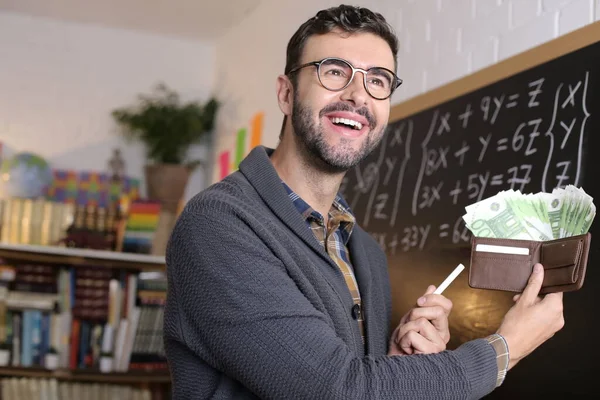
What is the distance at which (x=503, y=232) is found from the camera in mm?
1386

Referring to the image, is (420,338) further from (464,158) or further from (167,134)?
(167,134)

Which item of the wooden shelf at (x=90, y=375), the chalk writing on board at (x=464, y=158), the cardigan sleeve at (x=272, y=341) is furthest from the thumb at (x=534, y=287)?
the wooden shelf at (x=90, y=375)

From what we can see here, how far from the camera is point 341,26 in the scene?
1591 mm

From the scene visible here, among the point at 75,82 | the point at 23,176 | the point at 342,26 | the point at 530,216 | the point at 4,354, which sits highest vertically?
the point at 75,82

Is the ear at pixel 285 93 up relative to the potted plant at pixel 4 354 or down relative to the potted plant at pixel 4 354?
up

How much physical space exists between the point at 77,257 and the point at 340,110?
289 centimetres

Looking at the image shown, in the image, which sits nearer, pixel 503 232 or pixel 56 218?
pixel 503 232

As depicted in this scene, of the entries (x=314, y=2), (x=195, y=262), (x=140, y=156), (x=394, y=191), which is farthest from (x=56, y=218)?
(x=195, y=262)

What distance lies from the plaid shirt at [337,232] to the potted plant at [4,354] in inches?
109

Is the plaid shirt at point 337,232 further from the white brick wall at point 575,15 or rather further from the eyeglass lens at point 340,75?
the white brick wall at point 575,15

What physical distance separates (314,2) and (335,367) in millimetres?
2626

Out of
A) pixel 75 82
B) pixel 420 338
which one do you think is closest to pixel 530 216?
pixel 420 338

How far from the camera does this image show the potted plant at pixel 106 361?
13.1ft

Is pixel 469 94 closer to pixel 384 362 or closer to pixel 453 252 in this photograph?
pixel 453 252
